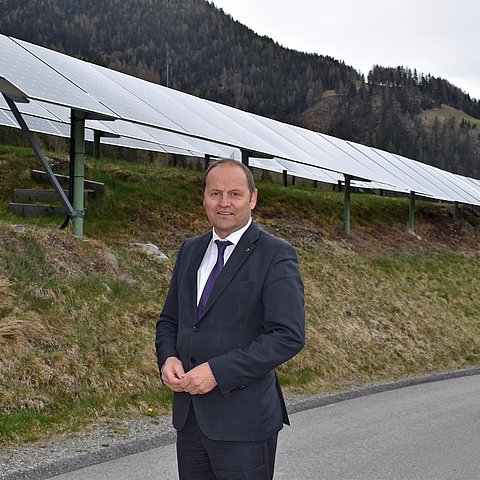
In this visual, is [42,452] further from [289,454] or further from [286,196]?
[286,196]

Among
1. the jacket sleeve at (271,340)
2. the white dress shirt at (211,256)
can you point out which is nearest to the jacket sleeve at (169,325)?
the white dress shirt at (211,256)

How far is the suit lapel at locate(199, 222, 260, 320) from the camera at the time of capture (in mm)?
2820

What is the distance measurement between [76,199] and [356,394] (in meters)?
5.26

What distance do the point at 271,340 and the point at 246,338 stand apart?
133 mm

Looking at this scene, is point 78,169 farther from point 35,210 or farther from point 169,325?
point 169,325

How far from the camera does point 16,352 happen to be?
668cm

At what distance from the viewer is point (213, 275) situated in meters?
A: 2.94

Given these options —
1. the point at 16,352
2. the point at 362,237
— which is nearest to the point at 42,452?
the point at 16,352

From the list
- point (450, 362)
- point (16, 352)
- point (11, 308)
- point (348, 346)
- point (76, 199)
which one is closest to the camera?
point (16, 352)

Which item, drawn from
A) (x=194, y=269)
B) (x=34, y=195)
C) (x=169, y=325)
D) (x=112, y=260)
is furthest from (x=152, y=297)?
(x=194, y=269)

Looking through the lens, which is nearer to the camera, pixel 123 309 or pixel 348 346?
pixel 123 309

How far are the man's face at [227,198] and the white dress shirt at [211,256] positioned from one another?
28 millimetres

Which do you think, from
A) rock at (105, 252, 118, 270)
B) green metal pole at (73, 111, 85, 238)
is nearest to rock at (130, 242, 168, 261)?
rock at (105, 252, 118, 270)

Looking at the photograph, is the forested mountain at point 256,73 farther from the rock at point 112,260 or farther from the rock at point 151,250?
the rock at point 112,260
